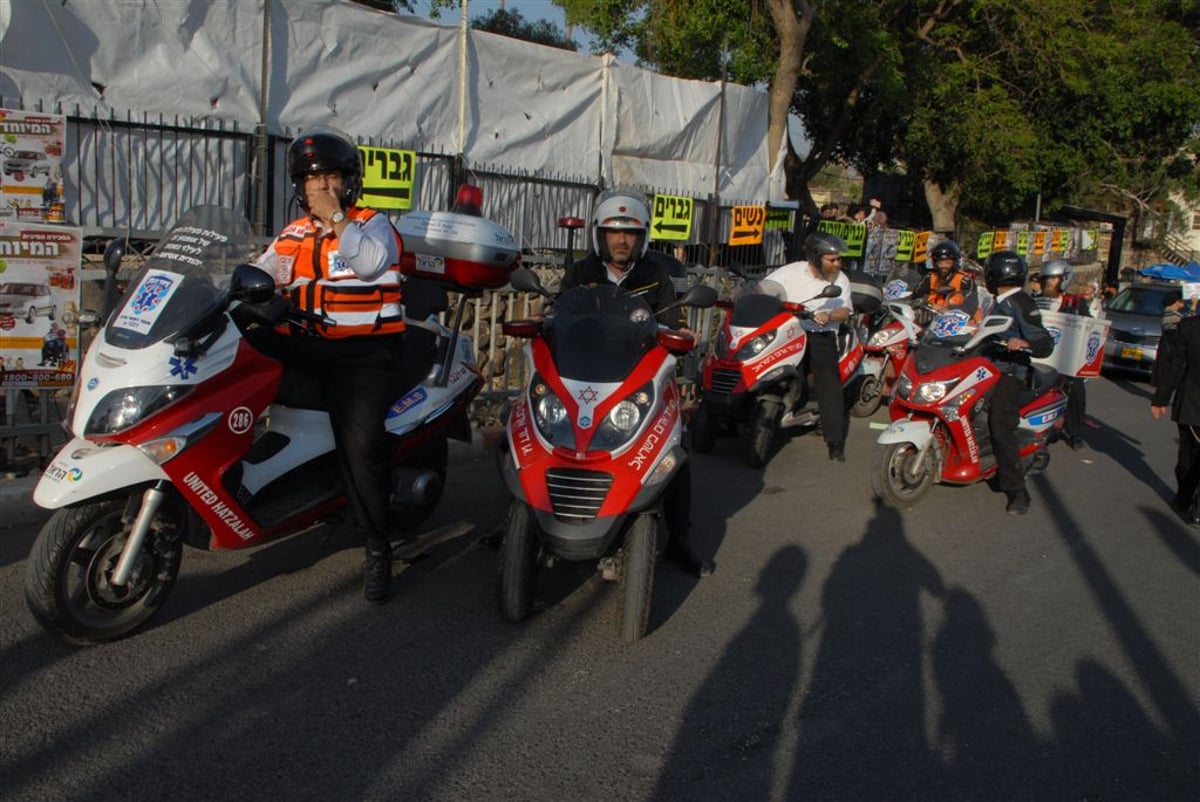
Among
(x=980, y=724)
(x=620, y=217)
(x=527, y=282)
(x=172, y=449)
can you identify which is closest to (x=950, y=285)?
(x=620, y=217)

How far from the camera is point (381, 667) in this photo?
4.11 metres

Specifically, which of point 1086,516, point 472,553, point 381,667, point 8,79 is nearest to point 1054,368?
point 1086,516

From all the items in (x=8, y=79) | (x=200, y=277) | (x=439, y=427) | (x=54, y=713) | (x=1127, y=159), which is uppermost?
(x=1127, y=159)

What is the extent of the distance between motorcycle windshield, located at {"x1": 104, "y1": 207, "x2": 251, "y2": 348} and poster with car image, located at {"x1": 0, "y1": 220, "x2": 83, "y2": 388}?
81.4 inches

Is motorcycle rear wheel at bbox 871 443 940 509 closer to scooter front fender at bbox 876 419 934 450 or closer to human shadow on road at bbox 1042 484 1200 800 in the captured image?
scooter front fender at bbox 876 419 934 450

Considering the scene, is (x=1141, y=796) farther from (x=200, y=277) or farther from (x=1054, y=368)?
(x=1054, y=368)

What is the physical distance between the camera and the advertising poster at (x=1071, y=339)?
27.9 feet

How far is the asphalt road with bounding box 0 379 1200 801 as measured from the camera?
339cm

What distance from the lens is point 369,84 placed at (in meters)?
10.6

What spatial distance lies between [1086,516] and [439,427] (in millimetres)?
4663

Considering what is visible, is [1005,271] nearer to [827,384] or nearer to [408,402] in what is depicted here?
[827,384]

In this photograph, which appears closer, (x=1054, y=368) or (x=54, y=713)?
(x=54, y=713)

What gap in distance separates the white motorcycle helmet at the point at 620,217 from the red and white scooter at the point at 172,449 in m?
1.60

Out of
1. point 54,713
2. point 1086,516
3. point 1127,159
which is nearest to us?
point 54,713
